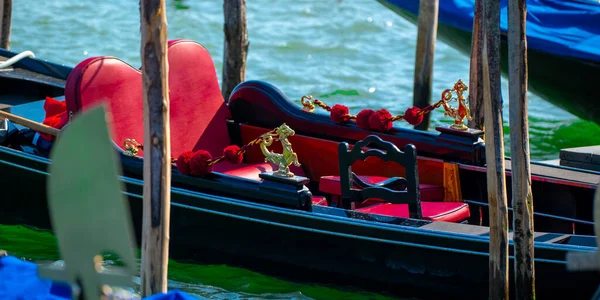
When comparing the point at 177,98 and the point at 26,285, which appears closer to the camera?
the point at 26,285

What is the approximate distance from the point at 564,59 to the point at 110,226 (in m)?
5.44

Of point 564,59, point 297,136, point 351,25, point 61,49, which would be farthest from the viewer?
point 351,25

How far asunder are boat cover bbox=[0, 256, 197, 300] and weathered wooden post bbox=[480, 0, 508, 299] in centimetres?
161

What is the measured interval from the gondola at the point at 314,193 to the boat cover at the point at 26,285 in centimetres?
142

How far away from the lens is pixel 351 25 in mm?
13867

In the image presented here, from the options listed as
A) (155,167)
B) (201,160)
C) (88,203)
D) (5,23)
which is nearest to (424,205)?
(201,160)

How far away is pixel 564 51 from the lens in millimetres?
6832

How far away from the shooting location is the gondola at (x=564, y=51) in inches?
266

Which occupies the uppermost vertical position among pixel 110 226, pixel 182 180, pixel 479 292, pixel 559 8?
pixel 559 8

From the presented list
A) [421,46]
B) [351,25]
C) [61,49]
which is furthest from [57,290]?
[351,25]

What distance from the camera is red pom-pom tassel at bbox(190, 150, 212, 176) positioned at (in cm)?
412

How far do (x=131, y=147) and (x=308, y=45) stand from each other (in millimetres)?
8534

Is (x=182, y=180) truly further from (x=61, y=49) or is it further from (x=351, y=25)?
(x=351, y=25)

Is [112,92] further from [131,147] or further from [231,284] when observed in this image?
[231,284]
